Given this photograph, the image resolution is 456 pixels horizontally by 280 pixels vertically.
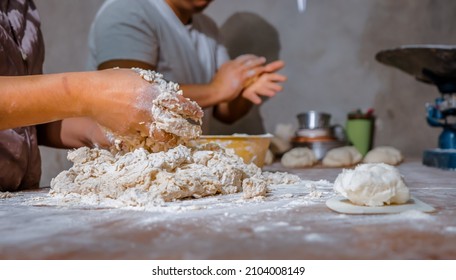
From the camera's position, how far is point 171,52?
221cm

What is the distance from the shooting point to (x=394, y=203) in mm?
853

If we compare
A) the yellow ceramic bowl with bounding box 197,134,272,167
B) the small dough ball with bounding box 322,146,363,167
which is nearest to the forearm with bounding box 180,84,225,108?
the yellow ceramic bowl with bounding box 197,134,272,167

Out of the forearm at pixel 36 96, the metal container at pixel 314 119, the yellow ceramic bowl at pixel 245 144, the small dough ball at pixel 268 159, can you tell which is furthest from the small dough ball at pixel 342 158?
the forearm at pixel 36 96

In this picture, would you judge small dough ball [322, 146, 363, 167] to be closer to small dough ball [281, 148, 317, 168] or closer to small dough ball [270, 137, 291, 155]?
small dough ball [281, 148, 317, 168]

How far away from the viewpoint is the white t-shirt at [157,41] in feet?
6.49

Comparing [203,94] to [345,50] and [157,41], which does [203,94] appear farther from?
[345,50]

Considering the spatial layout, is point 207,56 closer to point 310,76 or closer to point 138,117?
point 310,76

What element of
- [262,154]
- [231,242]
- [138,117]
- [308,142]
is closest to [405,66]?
[308,142]

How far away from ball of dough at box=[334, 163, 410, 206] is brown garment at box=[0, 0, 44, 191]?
99 centimetres

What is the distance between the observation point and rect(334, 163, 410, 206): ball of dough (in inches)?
32.5

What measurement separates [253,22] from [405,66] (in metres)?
1.34

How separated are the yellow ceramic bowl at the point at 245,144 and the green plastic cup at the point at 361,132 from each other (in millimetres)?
1425

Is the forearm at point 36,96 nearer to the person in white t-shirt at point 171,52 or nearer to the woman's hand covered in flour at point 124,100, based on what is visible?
the woman's hand covered in flour at point 124,100

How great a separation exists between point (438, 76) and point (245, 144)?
113cm
